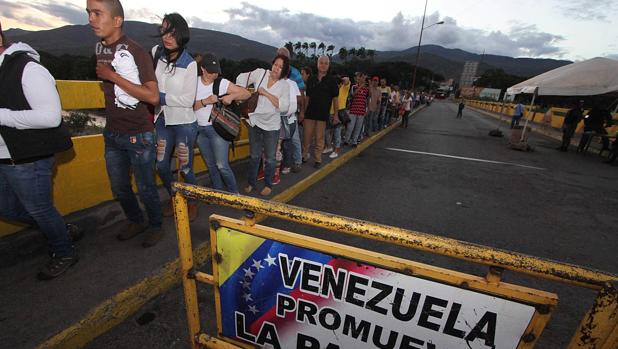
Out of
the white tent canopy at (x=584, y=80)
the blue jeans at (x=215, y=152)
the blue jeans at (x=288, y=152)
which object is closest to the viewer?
the blue jeans at (x=215, y=152)

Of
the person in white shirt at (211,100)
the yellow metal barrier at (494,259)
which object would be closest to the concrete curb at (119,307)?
the yellow metal barrier at (494,259)

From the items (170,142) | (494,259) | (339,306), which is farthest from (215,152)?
(494,259)

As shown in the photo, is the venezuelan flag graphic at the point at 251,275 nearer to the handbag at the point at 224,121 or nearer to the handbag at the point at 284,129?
the handbag at the point at 224,121

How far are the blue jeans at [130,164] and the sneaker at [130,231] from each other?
0.24 metres

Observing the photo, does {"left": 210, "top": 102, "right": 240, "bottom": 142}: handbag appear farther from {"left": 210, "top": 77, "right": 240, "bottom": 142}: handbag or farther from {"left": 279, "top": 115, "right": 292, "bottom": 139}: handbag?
{"left": 279, "top": 115, "right": 292, "bottom": 139}: handbag

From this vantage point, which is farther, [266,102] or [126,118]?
[266,102]

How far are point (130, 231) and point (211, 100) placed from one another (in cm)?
151

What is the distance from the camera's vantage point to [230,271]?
149 centimetres

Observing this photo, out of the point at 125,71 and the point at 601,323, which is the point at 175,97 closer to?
the point at 125,71

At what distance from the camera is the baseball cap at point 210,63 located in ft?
9.96

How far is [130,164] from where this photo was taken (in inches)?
106

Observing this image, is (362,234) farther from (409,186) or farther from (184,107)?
(409,186)

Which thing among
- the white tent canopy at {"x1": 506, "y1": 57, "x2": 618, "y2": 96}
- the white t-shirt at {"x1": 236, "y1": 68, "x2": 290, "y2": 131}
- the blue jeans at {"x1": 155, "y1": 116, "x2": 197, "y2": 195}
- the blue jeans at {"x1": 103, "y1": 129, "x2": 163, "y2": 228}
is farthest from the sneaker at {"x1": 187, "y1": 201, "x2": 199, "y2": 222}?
the white tent canopy at {"x1": 506, "y1": 57, "x2": 618, "y2": 96}

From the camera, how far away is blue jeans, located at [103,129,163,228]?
244 cm
